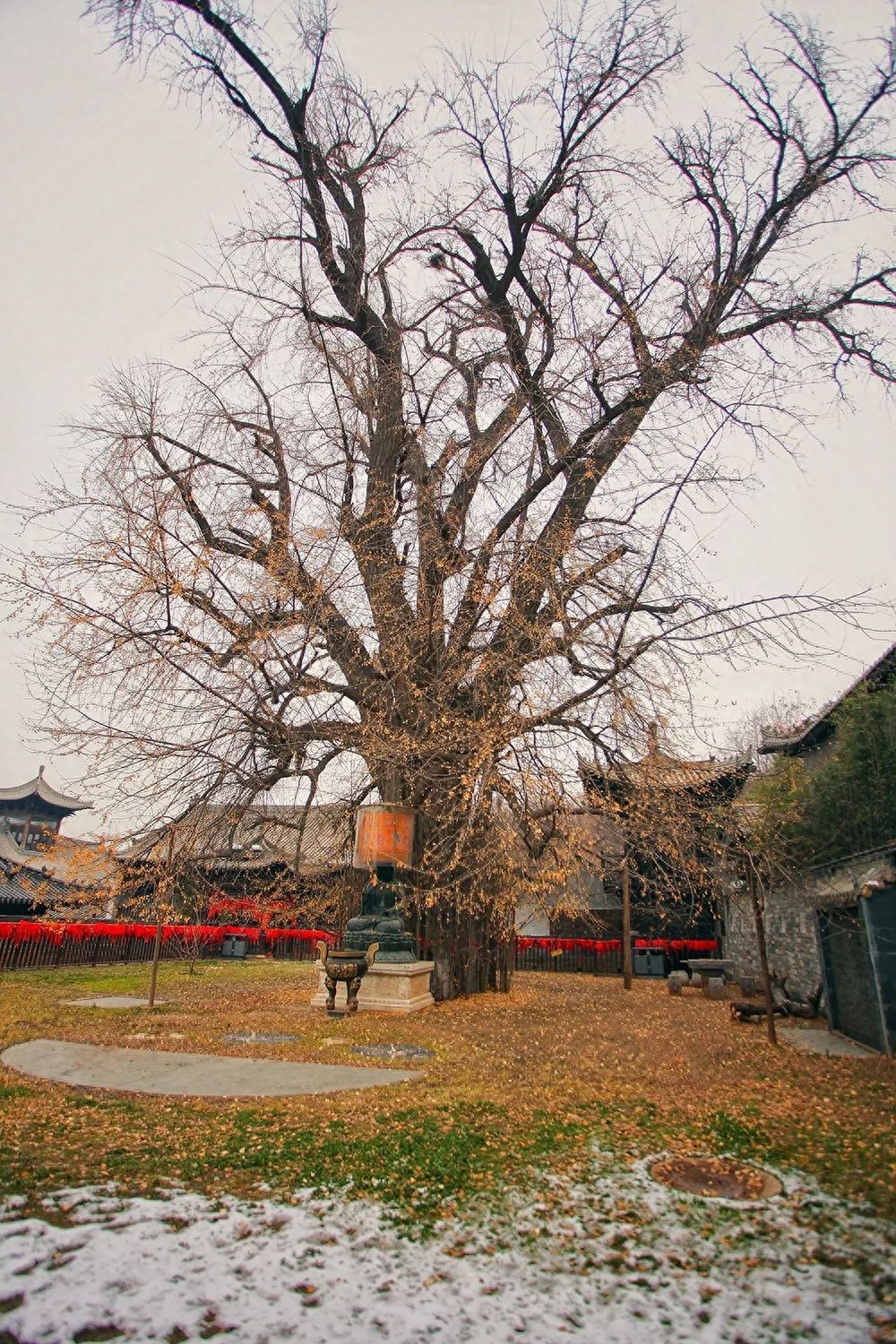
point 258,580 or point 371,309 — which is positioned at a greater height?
point 371,309

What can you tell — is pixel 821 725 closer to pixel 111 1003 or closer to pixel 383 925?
pixel 383 925

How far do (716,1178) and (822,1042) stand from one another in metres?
6.12

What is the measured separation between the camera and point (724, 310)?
12430 mm

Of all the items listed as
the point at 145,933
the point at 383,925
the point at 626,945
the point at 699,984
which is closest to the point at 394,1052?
the point at 383,925

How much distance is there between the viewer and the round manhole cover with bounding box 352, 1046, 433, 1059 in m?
7.41

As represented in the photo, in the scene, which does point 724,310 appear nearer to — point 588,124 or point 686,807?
point 588,124

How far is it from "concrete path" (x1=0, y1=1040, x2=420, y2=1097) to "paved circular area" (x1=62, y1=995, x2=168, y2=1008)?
421 cm

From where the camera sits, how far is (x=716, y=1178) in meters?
4.09

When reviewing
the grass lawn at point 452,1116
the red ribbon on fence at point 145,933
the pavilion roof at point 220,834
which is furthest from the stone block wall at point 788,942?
the red ribbon on fence at point 145,933

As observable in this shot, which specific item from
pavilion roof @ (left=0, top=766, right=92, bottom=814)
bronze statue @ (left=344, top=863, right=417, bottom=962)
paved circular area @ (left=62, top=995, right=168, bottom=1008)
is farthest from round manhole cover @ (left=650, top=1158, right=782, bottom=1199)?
pavilion roof @ (left=0, top=766, right=92, bottom=814)

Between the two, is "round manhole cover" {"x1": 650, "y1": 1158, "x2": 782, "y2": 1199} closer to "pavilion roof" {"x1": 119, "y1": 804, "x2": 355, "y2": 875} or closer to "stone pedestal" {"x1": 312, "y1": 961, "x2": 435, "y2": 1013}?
"stone pedestal" {"x1": 312, "y1": 961, "x2": 435, "y2": 1013}

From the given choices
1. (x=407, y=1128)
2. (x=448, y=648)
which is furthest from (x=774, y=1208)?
(x=448, y=648)

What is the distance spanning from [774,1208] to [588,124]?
1408 centimetres

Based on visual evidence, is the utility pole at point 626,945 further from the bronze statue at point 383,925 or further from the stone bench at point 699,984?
the bronze statue at point 383,925
